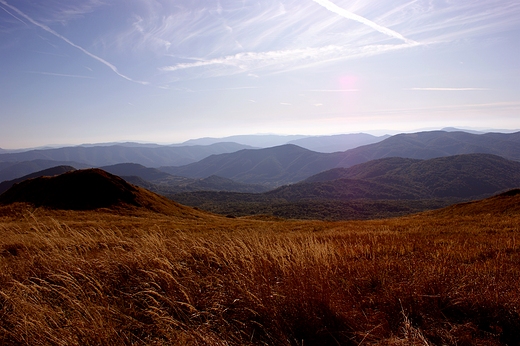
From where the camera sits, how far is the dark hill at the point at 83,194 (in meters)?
37.4

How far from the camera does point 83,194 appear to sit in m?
39.8

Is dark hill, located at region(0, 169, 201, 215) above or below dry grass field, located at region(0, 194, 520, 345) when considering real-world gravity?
below

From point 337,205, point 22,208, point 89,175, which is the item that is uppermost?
point 89,175

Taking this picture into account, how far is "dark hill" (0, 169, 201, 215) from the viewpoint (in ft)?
123

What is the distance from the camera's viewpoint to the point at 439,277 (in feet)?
11.8

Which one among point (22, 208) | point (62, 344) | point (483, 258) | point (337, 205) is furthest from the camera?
point (337, 205)

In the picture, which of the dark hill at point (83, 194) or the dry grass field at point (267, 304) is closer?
the dry grass field at point (267, 304)

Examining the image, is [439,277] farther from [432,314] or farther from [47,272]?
[47,272]

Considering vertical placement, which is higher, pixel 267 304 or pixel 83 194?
pixel 267 304

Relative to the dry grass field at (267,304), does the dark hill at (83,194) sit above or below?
below

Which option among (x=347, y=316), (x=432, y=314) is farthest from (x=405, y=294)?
(x=347, y=316)

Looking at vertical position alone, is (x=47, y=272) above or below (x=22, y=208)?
above

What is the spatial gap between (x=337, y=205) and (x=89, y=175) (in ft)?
399

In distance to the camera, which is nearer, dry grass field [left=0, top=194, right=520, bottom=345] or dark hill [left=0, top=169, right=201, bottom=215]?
dry grass field [left=0, top=194, right=520, bottom=345]
